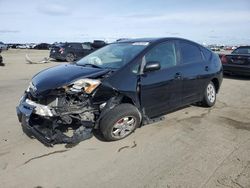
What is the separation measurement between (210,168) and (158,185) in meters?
0.83

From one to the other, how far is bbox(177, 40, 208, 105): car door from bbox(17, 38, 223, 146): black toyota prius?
0.02 metres

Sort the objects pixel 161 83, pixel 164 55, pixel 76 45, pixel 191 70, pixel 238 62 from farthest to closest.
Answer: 1. pixel 76 45
2. pixel 238 62
3. pixel 191 70
4. pixel 164 55
5. pixel 161 83

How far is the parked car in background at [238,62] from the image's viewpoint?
461 inches

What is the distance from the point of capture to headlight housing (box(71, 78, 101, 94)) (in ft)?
14.7

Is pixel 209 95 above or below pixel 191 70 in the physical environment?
below

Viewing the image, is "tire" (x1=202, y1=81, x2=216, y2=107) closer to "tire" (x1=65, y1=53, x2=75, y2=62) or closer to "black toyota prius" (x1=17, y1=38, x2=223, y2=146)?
"black toyota prius" (x1=17, y1=38, x2=223, y2=146)

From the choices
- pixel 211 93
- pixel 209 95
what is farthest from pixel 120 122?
pixel 211 93

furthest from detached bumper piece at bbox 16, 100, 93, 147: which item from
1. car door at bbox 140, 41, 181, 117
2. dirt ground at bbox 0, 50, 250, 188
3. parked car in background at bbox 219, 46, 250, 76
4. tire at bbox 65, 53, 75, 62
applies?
tire at bbox 65, 53, 75, 62

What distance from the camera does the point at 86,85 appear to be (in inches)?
178

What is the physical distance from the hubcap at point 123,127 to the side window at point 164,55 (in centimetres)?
110

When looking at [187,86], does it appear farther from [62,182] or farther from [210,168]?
[62,182]

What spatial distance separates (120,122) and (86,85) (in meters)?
0.82

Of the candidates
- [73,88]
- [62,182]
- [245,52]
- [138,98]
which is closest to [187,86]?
[138,98]

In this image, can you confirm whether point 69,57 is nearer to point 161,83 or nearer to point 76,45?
point 76,45
